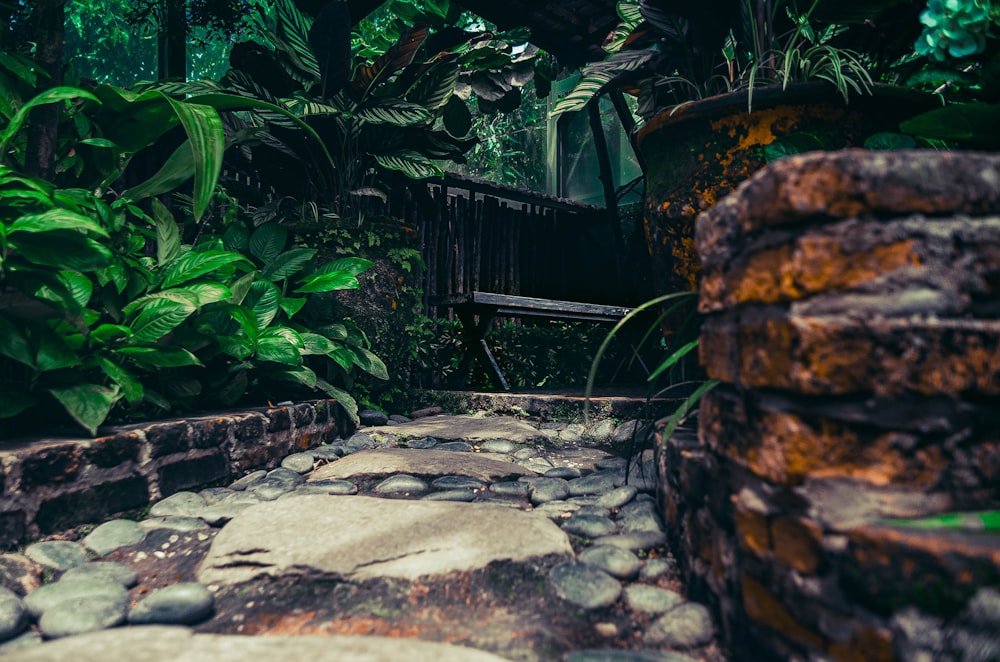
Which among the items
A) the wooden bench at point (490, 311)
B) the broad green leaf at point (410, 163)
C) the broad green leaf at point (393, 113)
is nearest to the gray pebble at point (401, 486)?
the wooden bench at point (490, 311)

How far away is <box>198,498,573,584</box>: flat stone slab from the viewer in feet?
4.08

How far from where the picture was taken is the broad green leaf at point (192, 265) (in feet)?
6.55

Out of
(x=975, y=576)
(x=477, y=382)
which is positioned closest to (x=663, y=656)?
(x=975, y=576)

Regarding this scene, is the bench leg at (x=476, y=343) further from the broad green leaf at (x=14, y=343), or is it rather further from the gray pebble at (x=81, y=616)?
the gray pebble at (x=81, y=616)

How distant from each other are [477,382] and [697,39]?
247 centimetres

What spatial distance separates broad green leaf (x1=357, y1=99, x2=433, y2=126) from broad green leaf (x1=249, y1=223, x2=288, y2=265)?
87 centimetres

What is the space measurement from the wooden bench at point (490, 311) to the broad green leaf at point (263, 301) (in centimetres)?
127

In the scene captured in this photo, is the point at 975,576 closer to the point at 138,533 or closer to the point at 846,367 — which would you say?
the point at 846,367

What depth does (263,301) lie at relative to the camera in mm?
2457

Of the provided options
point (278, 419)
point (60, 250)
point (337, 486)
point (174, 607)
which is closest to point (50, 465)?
point (60, 250)

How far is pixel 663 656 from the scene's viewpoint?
36.2 inches

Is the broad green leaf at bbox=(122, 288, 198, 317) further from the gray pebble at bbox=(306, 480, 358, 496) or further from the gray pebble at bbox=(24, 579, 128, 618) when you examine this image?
the gray pebble at bbox=(24, 579, 128, 618)

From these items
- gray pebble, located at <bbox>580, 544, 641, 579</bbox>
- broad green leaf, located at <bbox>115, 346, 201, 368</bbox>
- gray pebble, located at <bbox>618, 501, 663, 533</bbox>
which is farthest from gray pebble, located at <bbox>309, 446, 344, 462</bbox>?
gray pebble, located at <bbox>580, 544, 641, 579</bbox>

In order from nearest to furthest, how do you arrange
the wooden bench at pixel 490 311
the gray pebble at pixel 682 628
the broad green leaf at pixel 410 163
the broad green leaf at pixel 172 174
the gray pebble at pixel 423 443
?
the gray pebble at pixel 682 628 < the broad green leaf at pixel 172 174 < the gray pebble at pixel 423 443 < the broad green leaf at pixel 410 163 < the wooden bench at pixel 490 311
